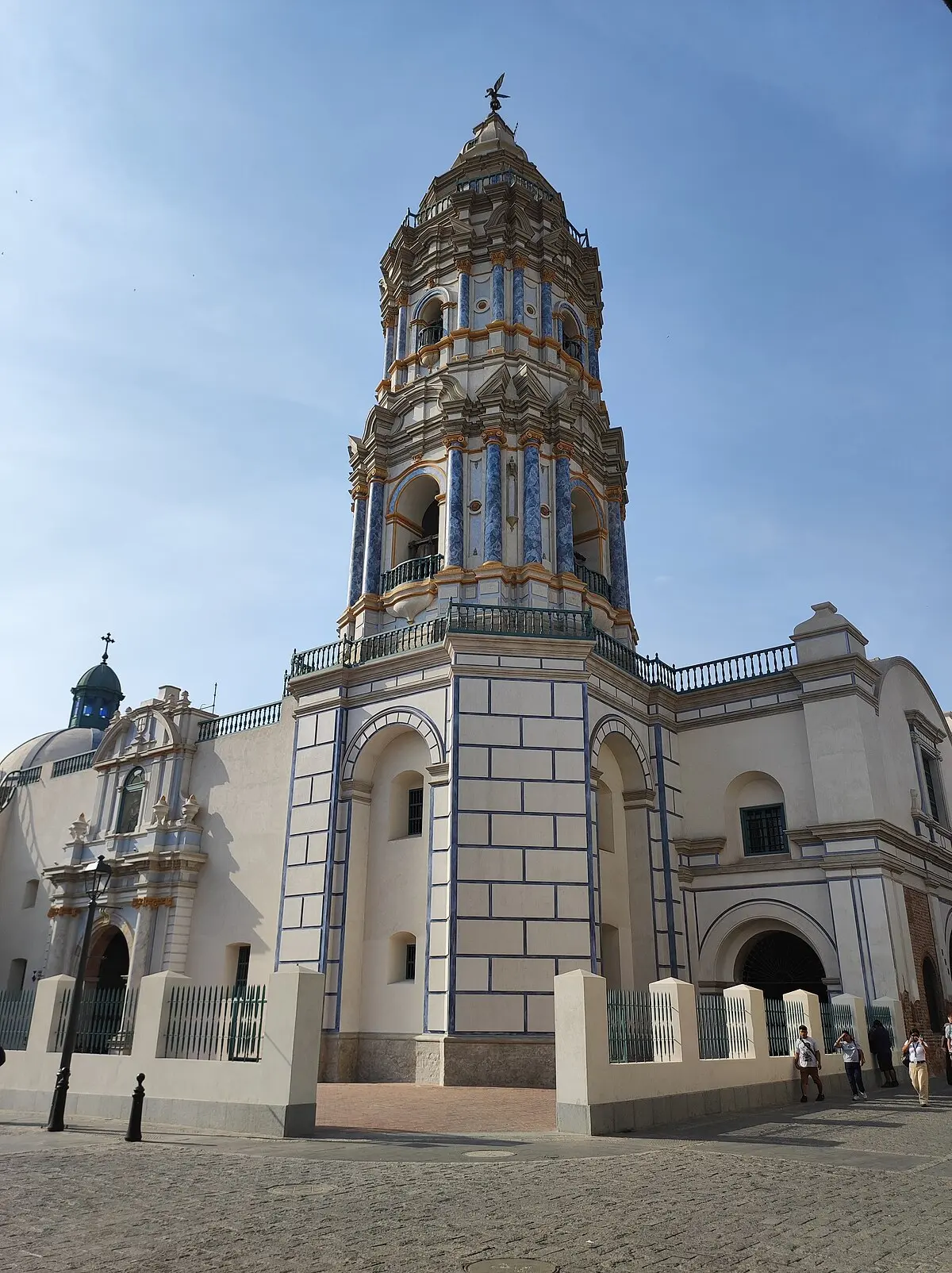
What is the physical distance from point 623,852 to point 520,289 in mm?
16021

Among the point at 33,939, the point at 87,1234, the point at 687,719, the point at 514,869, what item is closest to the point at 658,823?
the point at 687,719

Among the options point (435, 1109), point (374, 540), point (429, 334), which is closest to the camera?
point (435, 1109)

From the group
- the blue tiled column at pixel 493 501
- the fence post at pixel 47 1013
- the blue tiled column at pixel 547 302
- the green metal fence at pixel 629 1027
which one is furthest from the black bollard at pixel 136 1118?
the blue tiled column at pixel 547 302

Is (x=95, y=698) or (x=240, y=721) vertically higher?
(x=95, y=698)

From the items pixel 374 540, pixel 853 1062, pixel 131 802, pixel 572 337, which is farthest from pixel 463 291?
pixel 853 1062

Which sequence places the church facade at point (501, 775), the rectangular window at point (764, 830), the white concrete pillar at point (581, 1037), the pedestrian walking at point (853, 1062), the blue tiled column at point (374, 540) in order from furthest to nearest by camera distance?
the blue tiled column at point (374, 540)
the rectangular window at point (764, 830)
the church facade at point (501, 775)
the pedestrian walking at point (853, 1062)
the white concrete pillar at point (581, 1037)

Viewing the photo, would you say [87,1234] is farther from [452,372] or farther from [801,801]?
[452,372]

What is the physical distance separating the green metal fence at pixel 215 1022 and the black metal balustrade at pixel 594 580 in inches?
588

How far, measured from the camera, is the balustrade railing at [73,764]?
3353cm

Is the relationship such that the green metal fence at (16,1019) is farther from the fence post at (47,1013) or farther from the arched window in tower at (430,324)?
the arched window in tower at (430,324)

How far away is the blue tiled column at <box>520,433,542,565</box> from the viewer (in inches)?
953

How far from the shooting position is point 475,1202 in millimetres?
7738

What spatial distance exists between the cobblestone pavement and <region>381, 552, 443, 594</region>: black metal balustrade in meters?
15.1

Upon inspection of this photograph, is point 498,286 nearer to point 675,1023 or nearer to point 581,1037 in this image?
point 675,1023
